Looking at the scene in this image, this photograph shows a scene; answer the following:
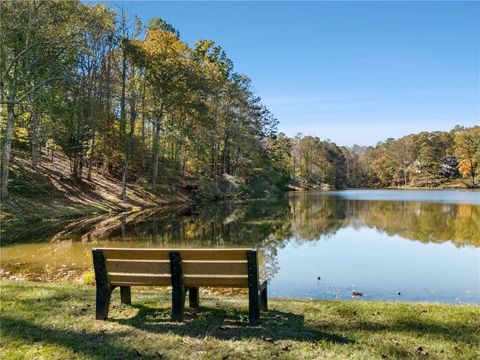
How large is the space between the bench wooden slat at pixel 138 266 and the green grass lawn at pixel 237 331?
0.64m

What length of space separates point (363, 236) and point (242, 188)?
3077 centimetres

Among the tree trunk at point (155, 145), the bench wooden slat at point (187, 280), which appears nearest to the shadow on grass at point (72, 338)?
the bench wooden slat at point (187, 280)

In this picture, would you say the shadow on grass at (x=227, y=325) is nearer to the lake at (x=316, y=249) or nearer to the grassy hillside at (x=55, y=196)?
the lake at (x=316, y=249)

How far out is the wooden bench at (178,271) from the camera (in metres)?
5.16

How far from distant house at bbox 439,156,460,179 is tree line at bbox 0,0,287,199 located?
2696 inches

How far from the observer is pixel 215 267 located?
5219 millimetres

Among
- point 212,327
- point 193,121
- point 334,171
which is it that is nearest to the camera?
point 212,327

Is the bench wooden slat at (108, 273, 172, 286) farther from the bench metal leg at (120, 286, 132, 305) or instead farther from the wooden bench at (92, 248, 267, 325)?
the bench metal leg at (120, 286, 132, 305)

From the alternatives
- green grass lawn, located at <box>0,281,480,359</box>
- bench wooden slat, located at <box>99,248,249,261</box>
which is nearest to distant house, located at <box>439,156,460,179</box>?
green grass lawn, located at <box>0,281,480,359</box>

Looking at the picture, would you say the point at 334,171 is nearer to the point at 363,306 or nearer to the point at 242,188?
the point at 242,188

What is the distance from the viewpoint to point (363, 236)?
19.3 m

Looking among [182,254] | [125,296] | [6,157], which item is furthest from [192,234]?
[182,254]

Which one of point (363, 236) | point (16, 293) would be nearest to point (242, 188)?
point (363, 236)

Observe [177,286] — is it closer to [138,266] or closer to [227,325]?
[138,266]
